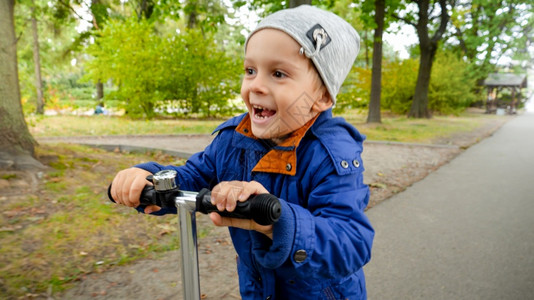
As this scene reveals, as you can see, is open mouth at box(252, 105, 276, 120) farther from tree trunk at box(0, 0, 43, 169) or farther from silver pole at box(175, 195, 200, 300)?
tree trunk at box(0, 0, 43, 169)

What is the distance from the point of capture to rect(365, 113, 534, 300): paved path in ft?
8.33

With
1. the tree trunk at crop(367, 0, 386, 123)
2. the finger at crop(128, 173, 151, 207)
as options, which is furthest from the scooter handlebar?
the tree trunk at crop(367, 0, 386, 123)

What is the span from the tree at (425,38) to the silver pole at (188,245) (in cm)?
1609

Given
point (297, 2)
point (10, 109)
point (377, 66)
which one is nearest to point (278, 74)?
point (10, 109)

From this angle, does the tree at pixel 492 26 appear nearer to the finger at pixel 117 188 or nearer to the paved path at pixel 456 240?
the paved path at pixel 456 240

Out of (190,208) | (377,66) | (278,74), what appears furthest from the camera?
(377,66)

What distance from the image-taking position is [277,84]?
1256 mm

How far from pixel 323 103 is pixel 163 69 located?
12.5 m

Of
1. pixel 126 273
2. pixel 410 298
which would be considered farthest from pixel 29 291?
pixel 410 298

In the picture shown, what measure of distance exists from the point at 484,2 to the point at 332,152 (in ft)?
53.6

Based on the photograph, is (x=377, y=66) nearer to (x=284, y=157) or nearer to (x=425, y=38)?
(x=425, y=38)

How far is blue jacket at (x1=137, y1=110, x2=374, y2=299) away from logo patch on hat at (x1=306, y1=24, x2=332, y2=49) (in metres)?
0.28

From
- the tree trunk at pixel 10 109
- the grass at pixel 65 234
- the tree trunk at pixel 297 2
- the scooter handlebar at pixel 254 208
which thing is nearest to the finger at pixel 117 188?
the scooter handlebar at pixel 254 208

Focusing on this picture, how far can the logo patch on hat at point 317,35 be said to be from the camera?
1275mm
